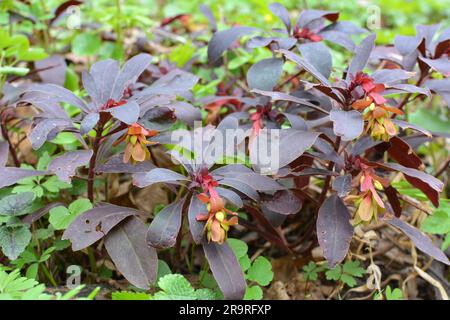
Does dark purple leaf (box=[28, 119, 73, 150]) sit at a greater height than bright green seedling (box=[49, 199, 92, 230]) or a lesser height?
greater

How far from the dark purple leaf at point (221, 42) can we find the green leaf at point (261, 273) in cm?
61

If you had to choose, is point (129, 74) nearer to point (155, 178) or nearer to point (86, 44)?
point (155, 178)

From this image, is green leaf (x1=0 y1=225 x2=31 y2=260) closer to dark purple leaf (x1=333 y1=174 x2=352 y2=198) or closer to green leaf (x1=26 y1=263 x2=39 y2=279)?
green leaf (x1=26 y1=263 x2=39 y2=279)

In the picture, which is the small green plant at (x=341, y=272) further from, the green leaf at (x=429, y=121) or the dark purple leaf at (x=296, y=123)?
the green leaf at (x=429, y=121)

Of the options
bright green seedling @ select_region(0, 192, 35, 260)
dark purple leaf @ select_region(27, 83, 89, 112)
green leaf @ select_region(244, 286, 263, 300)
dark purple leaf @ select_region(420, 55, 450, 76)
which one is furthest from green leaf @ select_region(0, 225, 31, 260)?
dark purple leaf @ select_region(420, 55, 450, 76)

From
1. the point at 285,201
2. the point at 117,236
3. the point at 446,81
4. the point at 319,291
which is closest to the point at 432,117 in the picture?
the point at 446,81

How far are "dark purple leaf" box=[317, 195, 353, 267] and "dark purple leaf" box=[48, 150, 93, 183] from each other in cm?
56

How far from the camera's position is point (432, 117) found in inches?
76.1

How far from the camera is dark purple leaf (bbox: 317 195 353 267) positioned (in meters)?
1.16

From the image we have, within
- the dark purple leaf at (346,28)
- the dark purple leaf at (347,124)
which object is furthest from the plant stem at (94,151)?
the dark purple leaf at (346,28)

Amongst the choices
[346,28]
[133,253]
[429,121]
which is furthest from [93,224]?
[429,121]

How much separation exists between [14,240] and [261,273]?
622 mm

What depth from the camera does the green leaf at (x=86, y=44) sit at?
81.3 inches

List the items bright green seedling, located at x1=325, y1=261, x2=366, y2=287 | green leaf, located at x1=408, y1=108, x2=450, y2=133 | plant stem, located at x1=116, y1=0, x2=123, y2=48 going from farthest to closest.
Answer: plant stem, located at x1=116, y1=0, x2=123, y2=48
green leaf, located at x1=408, y1=108, x2=450, y2=133
bright green seedling, located at x1=325, y1=261, x2=366, y2=287
